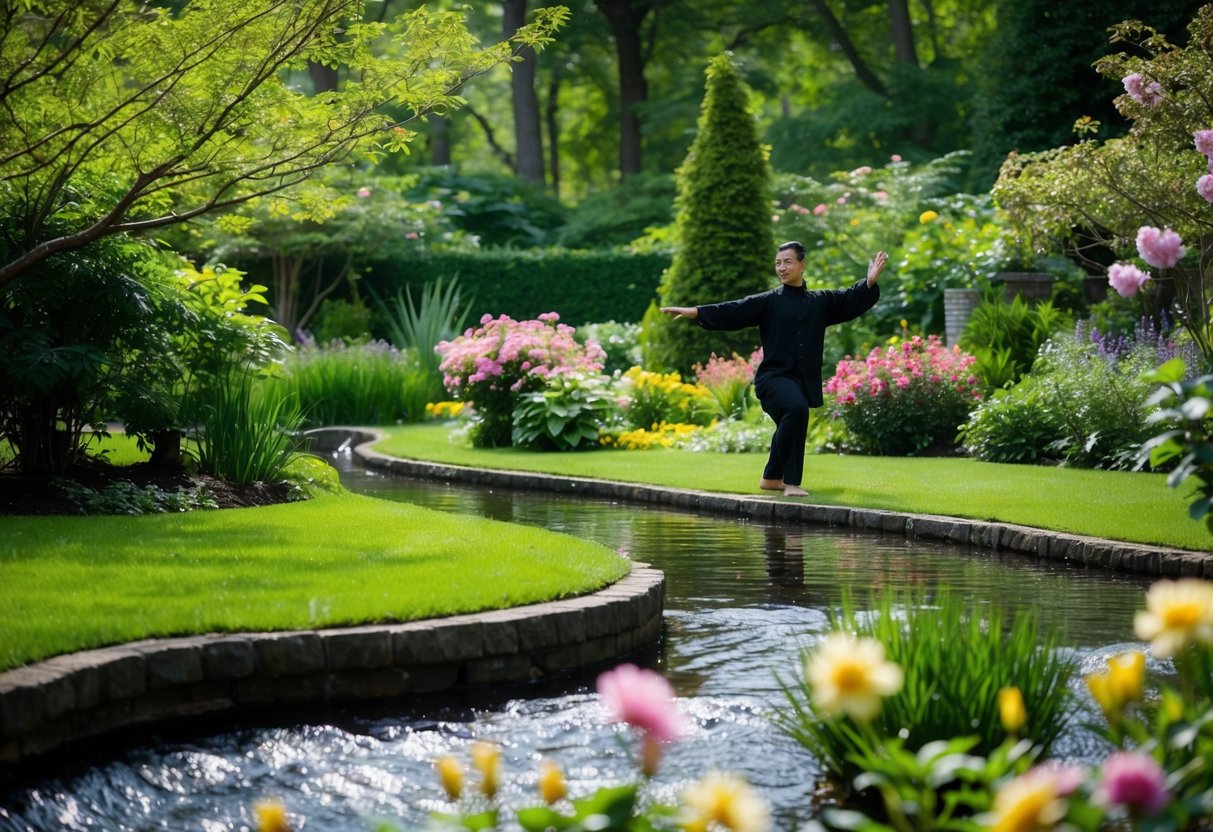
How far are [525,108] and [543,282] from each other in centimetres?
929

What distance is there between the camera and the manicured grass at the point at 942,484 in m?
8.30

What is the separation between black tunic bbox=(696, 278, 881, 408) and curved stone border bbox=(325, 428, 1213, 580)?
1.00m

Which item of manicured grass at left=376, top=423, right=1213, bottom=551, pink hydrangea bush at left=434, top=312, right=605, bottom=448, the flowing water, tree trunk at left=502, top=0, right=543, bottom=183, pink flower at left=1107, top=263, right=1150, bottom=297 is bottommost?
the flowing water

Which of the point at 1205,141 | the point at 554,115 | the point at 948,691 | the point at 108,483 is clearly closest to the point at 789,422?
the point at 1205,141

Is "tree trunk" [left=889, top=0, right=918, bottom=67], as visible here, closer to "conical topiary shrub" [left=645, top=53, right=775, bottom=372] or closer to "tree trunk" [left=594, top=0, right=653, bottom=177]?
"tree trunk" [left=594, top=0, right=653, bottom=177]

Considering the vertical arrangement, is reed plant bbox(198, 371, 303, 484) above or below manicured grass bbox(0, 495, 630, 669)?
above

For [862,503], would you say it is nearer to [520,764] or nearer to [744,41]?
[520,764]

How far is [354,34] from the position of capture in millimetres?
8633

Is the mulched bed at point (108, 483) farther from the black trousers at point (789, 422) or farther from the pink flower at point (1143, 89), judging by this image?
the pink flower at point (1143, 89)

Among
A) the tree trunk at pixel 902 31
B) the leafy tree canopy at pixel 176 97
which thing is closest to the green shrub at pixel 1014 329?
the leafy tree canopy at pixel 176 97

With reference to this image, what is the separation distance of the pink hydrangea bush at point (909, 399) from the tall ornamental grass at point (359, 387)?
7.69m

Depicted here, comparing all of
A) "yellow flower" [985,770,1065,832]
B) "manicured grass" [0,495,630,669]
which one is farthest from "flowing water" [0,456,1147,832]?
"yellow flower" [985,770,1065,832]

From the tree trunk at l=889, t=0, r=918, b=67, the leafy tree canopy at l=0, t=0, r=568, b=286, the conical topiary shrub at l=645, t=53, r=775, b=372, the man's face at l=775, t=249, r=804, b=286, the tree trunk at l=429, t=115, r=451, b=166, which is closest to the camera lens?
the leafy tree canopy at l=0, t=0, r=568, b=286

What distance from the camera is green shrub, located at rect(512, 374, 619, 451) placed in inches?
592
